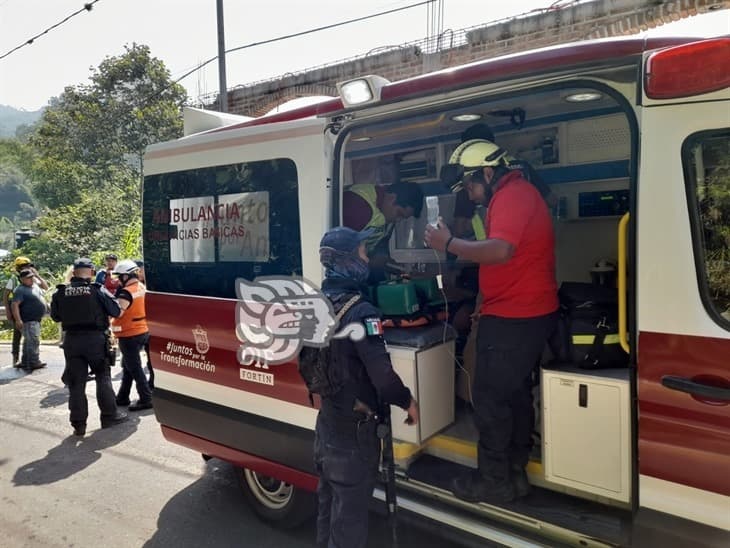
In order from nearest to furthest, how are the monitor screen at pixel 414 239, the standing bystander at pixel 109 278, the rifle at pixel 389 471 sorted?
the rifle at pixel 389 471 → the monitor screen at pixel 414 239 → the standing bystander at pixel 109 278

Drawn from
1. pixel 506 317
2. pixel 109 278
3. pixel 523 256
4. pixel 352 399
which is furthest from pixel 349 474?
pixel 109 278

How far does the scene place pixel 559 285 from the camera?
3141 mm

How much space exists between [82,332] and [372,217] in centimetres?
371

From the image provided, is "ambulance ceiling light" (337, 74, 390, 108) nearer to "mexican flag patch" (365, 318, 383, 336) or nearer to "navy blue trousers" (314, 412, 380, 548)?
"mexican flag patch" (365, 318, 383, 336)

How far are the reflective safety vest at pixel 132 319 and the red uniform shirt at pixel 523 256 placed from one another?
4.75m

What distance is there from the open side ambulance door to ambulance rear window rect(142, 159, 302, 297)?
169 cm

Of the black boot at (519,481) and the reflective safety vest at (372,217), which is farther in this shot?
the reflective safety vest at (372,217)

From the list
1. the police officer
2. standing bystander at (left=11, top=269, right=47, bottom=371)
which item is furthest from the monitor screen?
standing bystander at (left=11, top=269, right=47, bottom=371)

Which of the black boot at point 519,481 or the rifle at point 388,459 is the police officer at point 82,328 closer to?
the rifle at point 388,459

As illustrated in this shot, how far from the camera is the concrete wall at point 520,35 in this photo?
27.8 feet

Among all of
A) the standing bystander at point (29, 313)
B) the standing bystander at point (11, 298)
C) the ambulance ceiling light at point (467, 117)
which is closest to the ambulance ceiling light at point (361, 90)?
the ambulance ceiling light at point (467, 117)

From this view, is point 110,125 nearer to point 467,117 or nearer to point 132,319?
point 132,319

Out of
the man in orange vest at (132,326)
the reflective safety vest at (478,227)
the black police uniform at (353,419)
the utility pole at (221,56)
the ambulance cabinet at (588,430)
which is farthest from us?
the utility pole at (221,56)

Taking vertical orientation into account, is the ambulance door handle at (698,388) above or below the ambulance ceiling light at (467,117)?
below
